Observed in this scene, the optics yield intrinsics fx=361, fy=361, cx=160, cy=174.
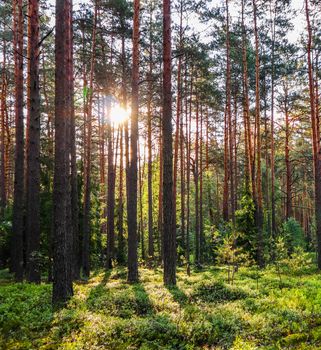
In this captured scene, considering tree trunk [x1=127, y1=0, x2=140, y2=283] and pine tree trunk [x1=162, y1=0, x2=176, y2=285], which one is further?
tree trunk [x1=127, y1=0, x2=140, y2=283]

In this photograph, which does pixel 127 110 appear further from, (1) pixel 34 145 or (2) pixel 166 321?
(2) pixel 166 321

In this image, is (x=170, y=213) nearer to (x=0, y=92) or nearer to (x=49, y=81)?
(x=49, y=81)

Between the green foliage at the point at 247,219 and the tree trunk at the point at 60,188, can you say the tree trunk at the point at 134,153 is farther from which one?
the green foliage at the point at 247,219

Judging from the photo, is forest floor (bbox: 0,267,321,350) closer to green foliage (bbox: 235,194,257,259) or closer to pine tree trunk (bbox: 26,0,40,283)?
pine tree trunk (bbox: 26,0,40,283)

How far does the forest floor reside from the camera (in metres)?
6.13

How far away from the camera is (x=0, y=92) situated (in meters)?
27.6

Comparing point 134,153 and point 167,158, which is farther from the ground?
point 134,153

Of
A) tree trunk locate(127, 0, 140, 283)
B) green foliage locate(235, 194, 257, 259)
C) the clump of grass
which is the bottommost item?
the clump of grass

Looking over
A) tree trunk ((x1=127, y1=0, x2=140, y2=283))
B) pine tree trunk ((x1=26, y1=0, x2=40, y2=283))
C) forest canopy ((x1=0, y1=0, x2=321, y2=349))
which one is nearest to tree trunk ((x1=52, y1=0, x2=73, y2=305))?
forest canopy ((x1=0, y1=0, x2=321, y2=349))

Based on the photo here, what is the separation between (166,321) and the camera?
7.31 meters

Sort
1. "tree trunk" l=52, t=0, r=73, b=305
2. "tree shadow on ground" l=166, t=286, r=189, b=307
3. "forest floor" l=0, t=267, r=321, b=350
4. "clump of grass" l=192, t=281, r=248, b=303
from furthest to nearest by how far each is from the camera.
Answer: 1. "clump of grass" l=192, t=281, r=248, b=303
2. "tree shadow on ground" l=166, t=286, r=189, b=307
3. "tree trunk" l=52, t=0, r=73, b=305
4. "forest floor" l=0, t=267, r=321, b=350

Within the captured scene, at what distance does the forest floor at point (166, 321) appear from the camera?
613cm

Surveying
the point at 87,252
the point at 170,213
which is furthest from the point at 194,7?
the point at 87,252

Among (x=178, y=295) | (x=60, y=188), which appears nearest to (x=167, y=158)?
(x=60, y=188)
